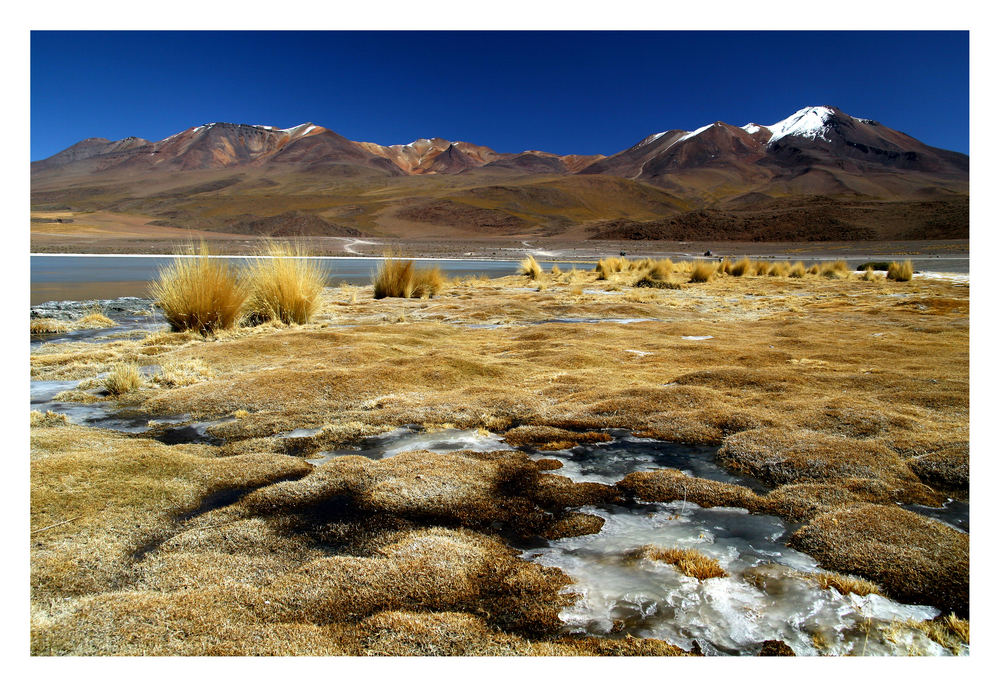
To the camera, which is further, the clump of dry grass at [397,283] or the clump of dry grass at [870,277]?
the clump of dry grass at [870,277]

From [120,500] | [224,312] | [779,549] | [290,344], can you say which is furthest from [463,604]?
[224,312]

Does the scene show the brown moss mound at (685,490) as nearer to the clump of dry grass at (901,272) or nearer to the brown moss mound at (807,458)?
the brown moss mound at (807,458)

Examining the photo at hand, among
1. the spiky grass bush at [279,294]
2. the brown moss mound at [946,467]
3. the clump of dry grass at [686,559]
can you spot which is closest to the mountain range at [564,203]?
the spiky grass bush at [279,294]

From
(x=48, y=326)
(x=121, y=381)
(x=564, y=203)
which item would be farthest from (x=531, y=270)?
(x=564, y=203)

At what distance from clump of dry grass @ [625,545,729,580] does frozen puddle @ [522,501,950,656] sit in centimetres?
3

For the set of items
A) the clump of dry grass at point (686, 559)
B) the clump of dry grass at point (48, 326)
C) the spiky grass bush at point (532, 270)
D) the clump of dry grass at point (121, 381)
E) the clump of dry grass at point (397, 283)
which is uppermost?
the spiky grass bush at point (532, 270)

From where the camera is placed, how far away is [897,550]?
8.63 ft

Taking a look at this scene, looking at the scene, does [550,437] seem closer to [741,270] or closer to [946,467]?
[946,467]

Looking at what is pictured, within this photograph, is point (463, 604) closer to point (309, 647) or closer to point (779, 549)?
point (309, 647)

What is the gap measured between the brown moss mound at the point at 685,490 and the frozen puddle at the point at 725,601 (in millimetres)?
308

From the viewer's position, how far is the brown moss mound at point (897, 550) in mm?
2381

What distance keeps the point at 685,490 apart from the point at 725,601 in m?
1.13

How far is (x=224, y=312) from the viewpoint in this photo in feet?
31.9

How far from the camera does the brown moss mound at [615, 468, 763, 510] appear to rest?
3301mm
